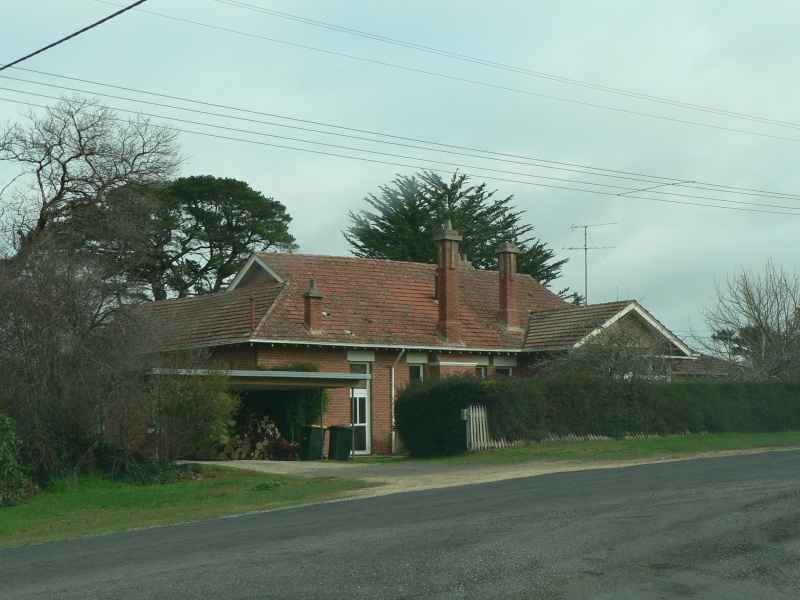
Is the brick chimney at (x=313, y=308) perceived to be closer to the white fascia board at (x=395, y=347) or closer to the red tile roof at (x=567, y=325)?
the white fascia board at (x=395, y=347)

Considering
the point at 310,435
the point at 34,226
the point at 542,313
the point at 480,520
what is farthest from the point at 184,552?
the point at 542,313

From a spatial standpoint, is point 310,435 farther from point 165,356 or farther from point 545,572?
point 545,572

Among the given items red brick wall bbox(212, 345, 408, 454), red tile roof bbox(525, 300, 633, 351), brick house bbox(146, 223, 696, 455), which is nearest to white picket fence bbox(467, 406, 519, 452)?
brick house bbox(146, 223, 696, 455)

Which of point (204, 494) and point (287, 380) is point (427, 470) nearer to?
point (204, 494)

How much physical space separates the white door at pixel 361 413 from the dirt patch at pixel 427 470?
7081 millimetres

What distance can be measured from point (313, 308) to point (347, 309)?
240cm

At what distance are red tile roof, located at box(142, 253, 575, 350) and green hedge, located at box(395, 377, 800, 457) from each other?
17.0 feet

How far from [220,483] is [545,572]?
1334 cm

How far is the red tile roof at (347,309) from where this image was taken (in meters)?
32.0

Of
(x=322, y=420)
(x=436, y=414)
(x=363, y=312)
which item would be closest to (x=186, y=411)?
(x=436, y=414)

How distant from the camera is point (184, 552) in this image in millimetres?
11539

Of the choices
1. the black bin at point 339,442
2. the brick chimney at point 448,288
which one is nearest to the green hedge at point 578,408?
the black bin at point 339,442

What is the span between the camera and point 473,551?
404 inches

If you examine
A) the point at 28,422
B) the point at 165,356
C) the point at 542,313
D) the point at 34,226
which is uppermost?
the point at 34,226
